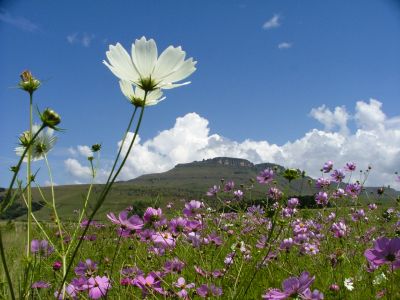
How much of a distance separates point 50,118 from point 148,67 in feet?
1.12

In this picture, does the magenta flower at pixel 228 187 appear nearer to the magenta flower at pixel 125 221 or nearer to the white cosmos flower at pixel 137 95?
the magenta flower at pixel 125 221

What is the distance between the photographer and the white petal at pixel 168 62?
127 centimetres

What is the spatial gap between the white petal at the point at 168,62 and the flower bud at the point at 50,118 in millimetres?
325

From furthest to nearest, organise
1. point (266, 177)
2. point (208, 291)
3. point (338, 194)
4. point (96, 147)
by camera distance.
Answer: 1. point (338, 194)
2. point (266, 177)
3. point (96, 147)
4. point (208, 291)

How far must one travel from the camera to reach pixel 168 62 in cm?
130

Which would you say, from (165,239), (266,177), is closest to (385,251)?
(165,239)

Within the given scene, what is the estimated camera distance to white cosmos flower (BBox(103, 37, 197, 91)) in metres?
1.25

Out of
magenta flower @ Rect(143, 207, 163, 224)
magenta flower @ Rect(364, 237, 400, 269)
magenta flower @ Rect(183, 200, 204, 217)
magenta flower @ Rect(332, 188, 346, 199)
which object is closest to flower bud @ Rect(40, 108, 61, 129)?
magenta flower @ Rect(143, 207, 163, 224)

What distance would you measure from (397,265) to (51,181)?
1.42m

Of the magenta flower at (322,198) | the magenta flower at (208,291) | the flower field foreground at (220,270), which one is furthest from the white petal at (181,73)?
the magenta flower at (322,198)

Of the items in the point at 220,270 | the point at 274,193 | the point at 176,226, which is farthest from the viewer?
the point at 274,193

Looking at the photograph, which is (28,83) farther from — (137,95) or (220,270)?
(220,270)

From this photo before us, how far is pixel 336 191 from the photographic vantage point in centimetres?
570

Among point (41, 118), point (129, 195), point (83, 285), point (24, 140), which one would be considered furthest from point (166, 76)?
point (129, 195)
